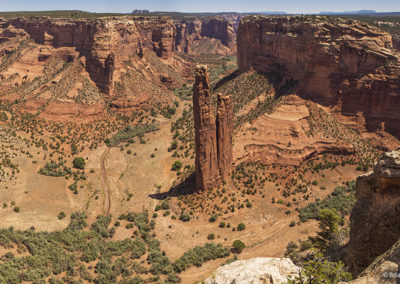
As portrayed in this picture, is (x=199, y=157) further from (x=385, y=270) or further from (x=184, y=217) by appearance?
(x=385, y=270)

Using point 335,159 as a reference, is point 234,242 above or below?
→ below

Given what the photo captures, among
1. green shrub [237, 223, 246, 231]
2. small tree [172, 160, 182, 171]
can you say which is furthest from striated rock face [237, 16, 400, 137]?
green shrub [237, 223, 246, 231]

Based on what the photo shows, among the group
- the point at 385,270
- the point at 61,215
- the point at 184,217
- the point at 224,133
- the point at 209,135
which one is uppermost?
the point at 385,270

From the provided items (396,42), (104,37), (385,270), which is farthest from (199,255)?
(396,42)

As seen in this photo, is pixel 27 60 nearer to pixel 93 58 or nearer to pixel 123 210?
pixel 93 58

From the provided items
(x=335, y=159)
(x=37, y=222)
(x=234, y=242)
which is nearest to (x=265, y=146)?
(x=335, y=159)

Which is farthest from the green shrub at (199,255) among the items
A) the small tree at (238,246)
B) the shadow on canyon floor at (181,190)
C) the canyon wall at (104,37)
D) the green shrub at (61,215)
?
the canyon wall at (104,37)

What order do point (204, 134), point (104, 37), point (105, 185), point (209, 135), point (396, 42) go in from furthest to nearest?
1. point (396, 42)
2. point (104, 37)
3. point (105, 185)
4. point (209, 135)
5. point (204, 134)

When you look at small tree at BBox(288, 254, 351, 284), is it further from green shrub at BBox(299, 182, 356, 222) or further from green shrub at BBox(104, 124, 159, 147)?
green shrub at BBox(104, 124, 159, 147)
